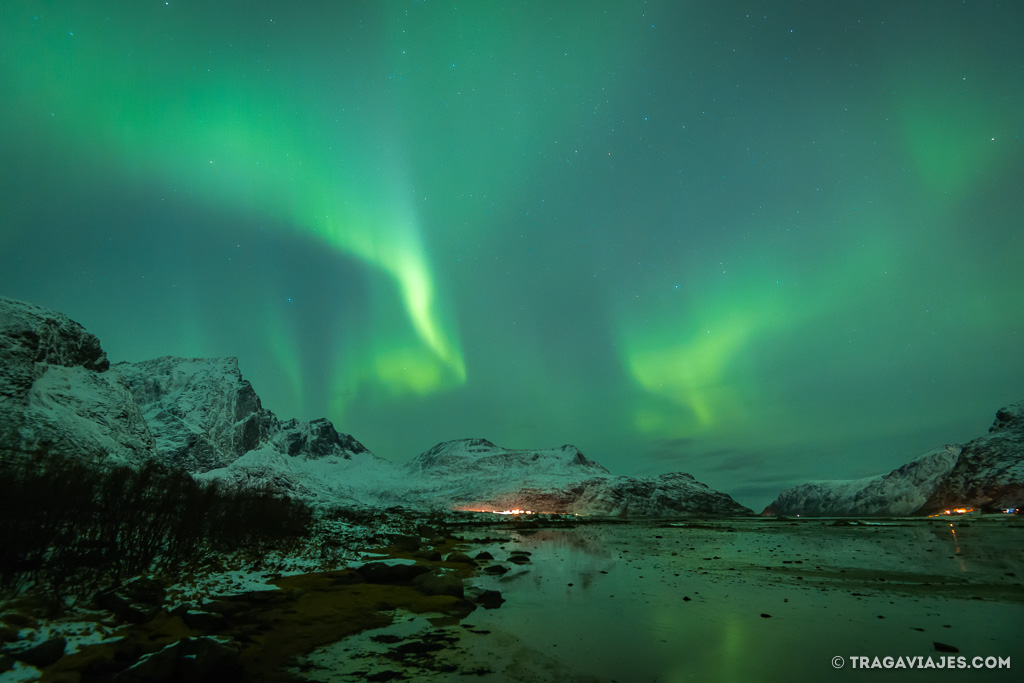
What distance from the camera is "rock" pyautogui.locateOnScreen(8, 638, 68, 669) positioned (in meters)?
9.80

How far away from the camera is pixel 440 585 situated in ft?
65.5

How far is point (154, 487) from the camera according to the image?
67.6ft

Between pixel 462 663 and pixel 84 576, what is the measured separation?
45.6 ft

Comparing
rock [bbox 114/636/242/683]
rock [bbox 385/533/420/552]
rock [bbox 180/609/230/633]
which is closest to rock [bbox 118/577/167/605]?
rock [bbox 180/609/230/633]

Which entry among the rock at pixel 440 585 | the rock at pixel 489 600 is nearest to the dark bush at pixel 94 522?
the rock at pixel 440 585

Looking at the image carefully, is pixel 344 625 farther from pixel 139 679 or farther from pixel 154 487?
pixel 154 487

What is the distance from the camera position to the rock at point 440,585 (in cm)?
1972

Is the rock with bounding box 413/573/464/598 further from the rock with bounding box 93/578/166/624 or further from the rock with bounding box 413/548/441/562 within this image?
the rock with bounding box 413/548/441/562

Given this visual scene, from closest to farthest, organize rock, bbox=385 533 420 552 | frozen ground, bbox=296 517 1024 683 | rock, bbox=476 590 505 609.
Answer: frozen ground, bbox=296 517 1024 683, rock, bbox=476 590 505 609, rock, bbox=385 533 420 552

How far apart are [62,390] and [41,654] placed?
605 feet

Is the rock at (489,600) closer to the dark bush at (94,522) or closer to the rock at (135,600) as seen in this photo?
the rock at (135,600)

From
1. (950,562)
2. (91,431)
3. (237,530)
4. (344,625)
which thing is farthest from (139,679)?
(91,431)

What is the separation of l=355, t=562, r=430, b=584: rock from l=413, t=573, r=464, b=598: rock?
6.08ft

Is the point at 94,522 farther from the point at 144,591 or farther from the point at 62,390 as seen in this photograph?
the point at 62,390
